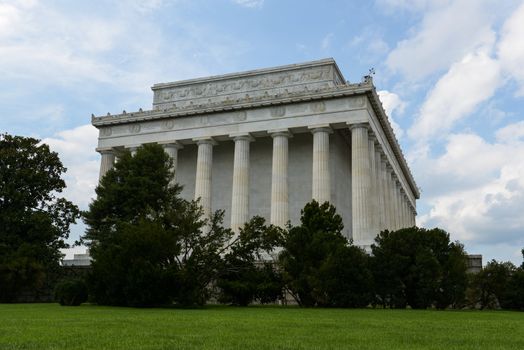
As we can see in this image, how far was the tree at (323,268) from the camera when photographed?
31.7 metres

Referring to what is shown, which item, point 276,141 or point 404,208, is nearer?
point 276,141

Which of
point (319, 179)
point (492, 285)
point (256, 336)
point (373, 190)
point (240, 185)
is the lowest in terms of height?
point (256, 336)

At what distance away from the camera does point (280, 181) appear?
55812 mm

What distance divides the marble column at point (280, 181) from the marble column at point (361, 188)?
698cm

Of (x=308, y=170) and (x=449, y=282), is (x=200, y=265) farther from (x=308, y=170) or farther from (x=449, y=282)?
(x=308, y=170)

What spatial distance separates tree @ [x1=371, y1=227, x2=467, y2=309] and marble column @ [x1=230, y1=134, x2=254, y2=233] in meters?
23.4

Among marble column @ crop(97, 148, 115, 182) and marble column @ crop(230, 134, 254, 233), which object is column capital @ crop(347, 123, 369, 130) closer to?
marble column @ crop(230, 134, 254, 233)

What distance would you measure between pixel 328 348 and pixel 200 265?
22585mm

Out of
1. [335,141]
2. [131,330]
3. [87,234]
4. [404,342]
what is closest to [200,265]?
[87,234]

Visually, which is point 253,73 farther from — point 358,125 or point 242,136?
point 358,125

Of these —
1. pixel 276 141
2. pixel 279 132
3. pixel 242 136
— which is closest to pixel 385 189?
pixel 276 141

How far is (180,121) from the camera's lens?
6288cm

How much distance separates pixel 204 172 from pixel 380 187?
19839 mm

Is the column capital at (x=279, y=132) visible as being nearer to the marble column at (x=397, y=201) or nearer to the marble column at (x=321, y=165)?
the marble column at (x=321, y=165)
